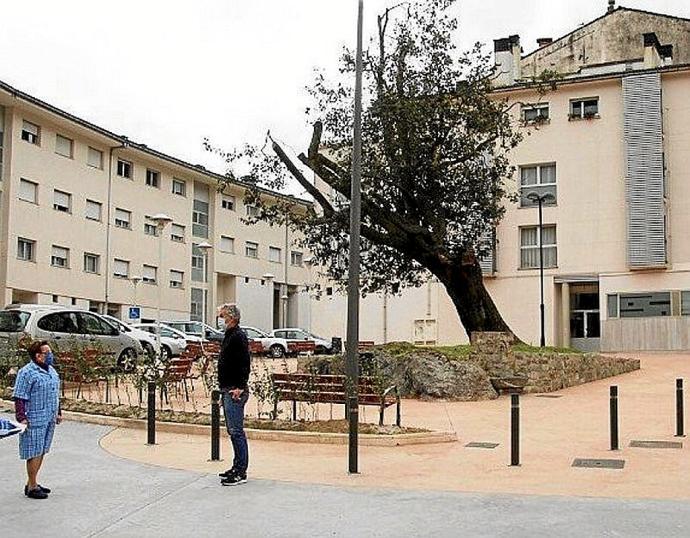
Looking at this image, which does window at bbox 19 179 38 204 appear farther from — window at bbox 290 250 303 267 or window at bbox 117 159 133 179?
window at bbox 290 250 303 267

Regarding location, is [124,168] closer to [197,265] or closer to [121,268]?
[121,268]

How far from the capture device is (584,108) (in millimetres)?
41438

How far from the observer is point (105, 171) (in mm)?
45438

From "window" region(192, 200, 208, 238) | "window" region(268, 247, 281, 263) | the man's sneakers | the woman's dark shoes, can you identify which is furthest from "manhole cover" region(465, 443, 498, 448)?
"window" region(268, 247, 281, 263)

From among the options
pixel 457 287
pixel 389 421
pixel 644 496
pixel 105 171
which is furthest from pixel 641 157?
pixel 644 496

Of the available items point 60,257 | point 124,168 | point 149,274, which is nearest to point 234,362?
Answer: point 60,257

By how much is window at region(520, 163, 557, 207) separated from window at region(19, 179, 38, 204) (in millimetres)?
21496

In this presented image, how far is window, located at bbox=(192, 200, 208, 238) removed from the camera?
5275 cm

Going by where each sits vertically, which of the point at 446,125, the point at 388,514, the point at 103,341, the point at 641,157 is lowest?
the point at 388,514

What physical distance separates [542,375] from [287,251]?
40316 mm

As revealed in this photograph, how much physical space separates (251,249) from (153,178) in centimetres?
949

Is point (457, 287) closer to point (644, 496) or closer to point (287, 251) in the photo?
point (644, 496)

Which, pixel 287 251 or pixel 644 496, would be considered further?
pixel 287 251

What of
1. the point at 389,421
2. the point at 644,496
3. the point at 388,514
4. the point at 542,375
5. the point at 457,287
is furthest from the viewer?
the point at 457,287
